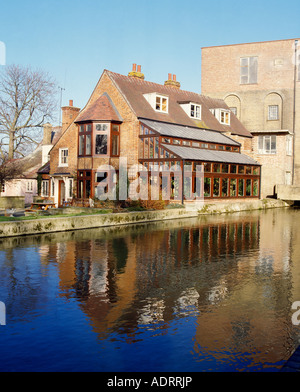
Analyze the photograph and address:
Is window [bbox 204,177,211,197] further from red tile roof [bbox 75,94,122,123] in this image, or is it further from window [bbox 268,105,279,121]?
window [bbox 268,105,279,121]

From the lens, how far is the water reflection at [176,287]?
22.2 feet

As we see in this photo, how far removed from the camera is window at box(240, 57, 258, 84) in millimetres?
49250

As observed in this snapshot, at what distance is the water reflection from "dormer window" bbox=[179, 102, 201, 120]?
2242cm

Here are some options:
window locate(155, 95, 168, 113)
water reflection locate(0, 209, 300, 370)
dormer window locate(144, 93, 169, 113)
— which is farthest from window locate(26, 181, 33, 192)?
water reflection locate(0, 209, 300, 370)

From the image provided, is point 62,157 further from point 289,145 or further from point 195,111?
point 289,145

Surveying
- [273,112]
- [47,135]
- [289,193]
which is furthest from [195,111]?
[47,135]

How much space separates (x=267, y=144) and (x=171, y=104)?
12015mm

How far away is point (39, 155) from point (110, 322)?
3828 centimetres

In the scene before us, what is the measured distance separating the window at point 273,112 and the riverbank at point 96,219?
58.8 ft

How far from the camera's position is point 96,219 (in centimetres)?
2203

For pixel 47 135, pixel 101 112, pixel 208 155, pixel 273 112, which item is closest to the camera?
pixel 101 112

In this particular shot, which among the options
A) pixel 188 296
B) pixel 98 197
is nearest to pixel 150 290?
pixel 188 296

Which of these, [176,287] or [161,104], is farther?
[161,104]

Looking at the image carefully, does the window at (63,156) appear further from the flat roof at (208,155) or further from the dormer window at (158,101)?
the flat roof at (208,155)
